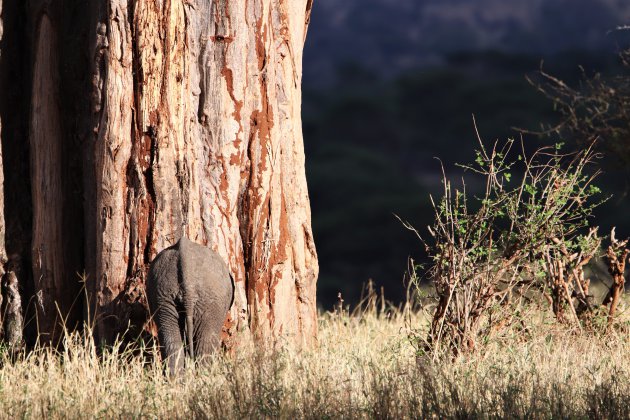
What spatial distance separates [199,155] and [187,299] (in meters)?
1.36

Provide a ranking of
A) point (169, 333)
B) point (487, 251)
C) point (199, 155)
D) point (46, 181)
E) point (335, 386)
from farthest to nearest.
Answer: point (46, 181) → point (199, 155) → point (487, 251) → point (169, 333) → point (335, 386)

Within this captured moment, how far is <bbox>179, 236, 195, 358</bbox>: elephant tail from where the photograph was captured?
6.42 m

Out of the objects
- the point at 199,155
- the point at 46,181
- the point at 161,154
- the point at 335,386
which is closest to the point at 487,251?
the point at 335,386

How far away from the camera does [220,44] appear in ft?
24.4

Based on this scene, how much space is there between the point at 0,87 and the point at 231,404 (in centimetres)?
408

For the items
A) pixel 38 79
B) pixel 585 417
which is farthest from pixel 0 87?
pixel 585 417

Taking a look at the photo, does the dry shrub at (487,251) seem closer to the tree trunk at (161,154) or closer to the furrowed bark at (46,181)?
the tree trunk at (161,154)

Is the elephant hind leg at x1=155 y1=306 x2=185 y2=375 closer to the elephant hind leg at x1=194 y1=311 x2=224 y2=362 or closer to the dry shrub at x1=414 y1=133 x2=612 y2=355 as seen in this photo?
the elephant hind leg at x1=194 y1=311 x2=224 y2=362

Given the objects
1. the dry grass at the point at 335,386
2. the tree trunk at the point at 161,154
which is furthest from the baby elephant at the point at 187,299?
the tree trunk at the point at 161,154

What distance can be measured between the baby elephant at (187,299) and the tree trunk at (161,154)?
0.57m

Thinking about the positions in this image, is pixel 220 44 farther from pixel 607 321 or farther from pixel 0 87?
pixel 607 321

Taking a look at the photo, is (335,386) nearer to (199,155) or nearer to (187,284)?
(187,284)

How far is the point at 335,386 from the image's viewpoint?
584 centimetres

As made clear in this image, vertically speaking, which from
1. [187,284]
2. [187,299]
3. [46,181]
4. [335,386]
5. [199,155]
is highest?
[199,155]
